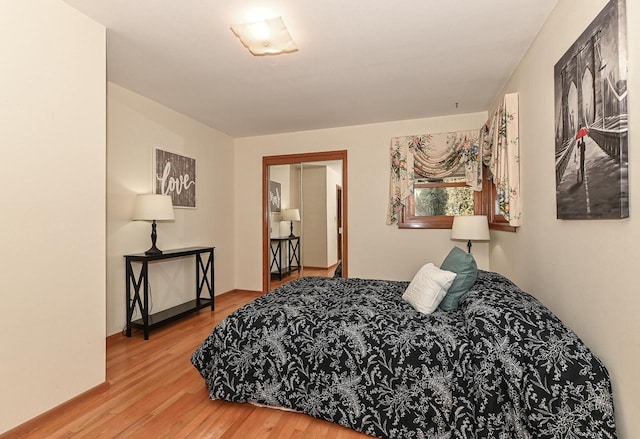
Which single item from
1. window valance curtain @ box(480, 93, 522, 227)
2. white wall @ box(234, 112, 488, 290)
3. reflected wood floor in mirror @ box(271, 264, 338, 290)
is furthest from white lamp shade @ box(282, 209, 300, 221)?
window valance curtain @ box(480, 93, 522, 227)

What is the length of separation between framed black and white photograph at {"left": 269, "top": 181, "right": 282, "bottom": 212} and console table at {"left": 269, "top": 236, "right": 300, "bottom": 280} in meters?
0.48

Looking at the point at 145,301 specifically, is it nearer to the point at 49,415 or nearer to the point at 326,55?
the point at 49,415

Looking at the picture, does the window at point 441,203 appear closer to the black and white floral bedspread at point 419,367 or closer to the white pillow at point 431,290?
the black and white floral bedspread at point 419,367

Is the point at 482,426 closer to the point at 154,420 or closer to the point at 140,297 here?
the point at 154,420

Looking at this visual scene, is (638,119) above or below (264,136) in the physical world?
below

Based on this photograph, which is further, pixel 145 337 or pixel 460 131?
pixel 460 131

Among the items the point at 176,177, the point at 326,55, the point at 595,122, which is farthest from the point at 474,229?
the point at 176,177

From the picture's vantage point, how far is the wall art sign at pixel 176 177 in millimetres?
3647

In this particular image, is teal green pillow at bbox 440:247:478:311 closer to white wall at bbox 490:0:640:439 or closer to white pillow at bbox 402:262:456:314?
white pillow at bbox 402:262:456:314

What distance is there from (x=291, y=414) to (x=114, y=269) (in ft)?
7.51

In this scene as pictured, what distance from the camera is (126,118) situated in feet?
10.7

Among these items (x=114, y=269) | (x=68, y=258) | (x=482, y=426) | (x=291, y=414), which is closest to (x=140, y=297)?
(x=114, y=269)

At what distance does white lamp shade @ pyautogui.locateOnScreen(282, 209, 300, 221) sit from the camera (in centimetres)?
507

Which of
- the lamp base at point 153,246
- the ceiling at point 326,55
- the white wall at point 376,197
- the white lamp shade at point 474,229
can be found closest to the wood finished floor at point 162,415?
the lamp base at point 153,246
